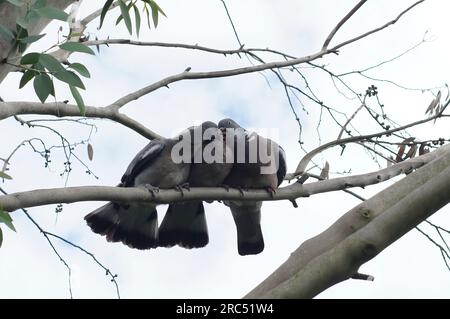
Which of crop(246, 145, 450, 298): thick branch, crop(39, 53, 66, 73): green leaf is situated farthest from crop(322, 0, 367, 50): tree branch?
crop(39, 53, 66, 73): green leaf

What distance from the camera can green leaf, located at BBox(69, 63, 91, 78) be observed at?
2.64 meters

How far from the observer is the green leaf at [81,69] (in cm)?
A: 264

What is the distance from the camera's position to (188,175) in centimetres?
482

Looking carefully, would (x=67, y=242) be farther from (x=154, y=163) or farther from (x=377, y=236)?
(x=377, y=236)

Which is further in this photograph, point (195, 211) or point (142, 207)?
point (195, 211)

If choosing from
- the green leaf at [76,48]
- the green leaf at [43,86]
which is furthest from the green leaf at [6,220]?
the green leaf at [76,48]

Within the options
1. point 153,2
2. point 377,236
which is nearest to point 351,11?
point 153,2

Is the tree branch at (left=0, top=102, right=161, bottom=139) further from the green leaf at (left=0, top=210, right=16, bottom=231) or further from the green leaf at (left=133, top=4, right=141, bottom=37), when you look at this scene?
the green leaf at (left=0, top=210, right=16, bottom=231)

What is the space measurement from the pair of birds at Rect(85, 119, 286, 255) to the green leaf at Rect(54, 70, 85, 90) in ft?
6.25

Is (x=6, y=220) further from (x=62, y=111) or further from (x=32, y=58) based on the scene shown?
(x=62, y=111)

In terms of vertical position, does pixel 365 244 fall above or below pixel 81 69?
below

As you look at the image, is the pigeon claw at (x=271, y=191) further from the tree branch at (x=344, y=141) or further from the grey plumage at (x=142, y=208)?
the grey plumage at (x=142, y=208)

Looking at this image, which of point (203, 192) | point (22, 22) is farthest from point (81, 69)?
point (203, 192)

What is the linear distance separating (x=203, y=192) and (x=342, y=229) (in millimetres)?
1744
